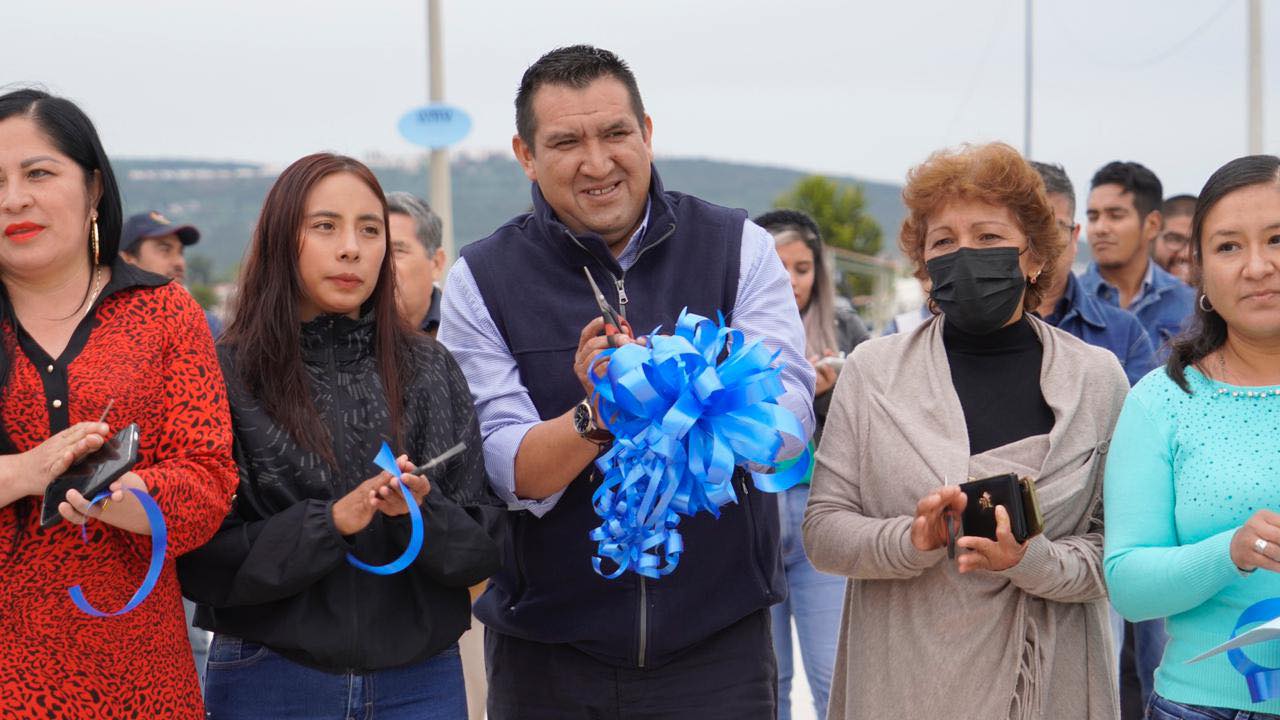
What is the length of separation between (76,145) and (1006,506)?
2.08 meters

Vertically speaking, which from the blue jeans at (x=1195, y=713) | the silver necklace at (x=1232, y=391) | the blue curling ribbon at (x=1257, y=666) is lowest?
the blue jeans at (x=1195, y=713)

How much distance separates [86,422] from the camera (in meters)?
2.41

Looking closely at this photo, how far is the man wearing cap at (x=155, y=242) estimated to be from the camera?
6.72m

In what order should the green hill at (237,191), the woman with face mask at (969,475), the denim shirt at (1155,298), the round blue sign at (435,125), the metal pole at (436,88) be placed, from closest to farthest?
the woman with face mask at (969,475)
the denim shirt at (1155,298)
the round blue sign at (435,125)
the metal pole at (436,88)
the green hill at (237,191)

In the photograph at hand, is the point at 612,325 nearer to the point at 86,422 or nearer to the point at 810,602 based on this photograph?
the point at 86,422

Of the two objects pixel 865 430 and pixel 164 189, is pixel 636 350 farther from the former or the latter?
pixel 164 189

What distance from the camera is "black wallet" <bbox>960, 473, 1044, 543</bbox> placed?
8.52 feet

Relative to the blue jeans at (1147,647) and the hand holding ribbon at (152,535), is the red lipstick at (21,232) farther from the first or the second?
the blue jeans at (1147,647)

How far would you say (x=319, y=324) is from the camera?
289 centimetres

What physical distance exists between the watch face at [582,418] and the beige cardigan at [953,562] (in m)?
0.69

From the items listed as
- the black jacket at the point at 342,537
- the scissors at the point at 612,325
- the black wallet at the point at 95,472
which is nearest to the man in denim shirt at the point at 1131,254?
the scissors at the point at 612,325

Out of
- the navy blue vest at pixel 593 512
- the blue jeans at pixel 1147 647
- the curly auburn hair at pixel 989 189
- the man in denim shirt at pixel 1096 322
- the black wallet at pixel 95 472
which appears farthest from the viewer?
the blue jeans at pixel 1147 647

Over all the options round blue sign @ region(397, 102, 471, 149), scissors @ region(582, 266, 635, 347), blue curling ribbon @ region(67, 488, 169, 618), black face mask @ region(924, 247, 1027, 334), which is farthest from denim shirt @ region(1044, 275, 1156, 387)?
round blue sign @ region(397, 102, 471, 149)

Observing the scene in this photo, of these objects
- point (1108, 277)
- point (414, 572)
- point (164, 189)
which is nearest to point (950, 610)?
point (414, 572)
